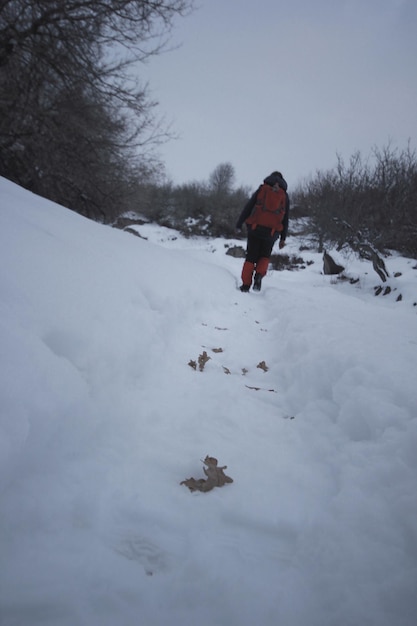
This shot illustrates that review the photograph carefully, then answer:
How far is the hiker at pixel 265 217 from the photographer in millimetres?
4312

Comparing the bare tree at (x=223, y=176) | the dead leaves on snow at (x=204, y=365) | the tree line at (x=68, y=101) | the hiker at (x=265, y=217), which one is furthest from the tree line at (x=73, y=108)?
the bare tree at (x=223, y=176)

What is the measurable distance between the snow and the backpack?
2957 millimetres

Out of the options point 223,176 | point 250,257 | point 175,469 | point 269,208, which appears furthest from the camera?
point 223,176

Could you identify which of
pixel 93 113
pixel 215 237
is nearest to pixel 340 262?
pixel 93 113

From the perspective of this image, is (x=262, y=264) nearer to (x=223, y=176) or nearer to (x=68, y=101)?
(x=68, y=101)

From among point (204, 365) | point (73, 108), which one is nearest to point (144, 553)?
point (204, 365)

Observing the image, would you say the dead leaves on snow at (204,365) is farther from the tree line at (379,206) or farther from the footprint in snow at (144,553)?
the tree line at (379,206)

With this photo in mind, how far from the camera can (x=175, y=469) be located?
3.38 feet

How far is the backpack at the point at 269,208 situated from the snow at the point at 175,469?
9.70ft

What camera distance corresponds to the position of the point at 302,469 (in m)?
1.09

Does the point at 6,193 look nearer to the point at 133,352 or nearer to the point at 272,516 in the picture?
the point at 133,352

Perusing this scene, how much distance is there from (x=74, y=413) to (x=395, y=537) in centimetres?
112

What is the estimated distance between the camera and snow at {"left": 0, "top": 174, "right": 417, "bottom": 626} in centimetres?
66

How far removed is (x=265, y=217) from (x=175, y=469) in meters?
4.14
